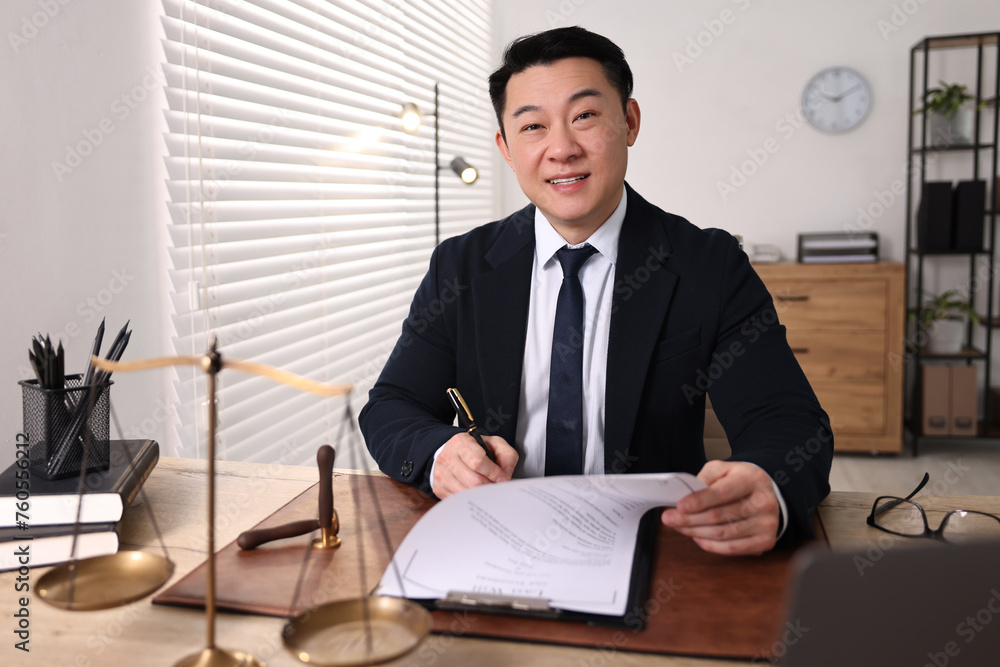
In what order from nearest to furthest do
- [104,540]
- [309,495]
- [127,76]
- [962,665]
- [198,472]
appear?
[962,665] < [104,540] < [309,495] < [198,472] < [127,76]

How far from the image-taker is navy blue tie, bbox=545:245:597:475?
1439 mm

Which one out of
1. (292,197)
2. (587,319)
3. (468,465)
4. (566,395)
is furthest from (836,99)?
(468,465)

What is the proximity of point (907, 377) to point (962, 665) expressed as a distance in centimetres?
453

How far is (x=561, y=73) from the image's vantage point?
151cm

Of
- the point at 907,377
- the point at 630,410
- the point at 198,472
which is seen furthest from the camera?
the point at 907,377

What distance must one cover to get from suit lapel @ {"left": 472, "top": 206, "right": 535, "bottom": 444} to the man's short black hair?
349 mm

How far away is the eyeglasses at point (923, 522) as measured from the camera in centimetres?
102

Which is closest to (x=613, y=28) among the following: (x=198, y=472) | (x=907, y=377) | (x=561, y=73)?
(x=907, y=377)

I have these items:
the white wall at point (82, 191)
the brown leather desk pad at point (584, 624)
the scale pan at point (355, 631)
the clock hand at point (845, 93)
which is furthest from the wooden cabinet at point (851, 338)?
the scale pan at point (355, 631)

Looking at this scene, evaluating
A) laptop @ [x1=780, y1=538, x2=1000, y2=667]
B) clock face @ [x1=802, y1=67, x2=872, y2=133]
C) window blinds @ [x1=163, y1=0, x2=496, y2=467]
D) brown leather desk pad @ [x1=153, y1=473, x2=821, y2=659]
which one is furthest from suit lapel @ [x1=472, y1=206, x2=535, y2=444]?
clock face @ [x1=802, y1=67, x2=872, y2=133]

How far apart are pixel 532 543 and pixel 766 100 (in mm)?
4225

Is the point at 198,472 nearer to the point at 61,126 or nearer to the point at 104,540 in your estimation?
the point at 104,540

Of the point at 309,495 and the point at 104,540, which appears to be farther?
the point at 309,495

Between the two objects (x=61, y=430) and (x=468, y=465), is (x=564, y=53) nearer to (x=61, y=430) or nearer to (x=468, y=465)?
(x=468, y=465)
